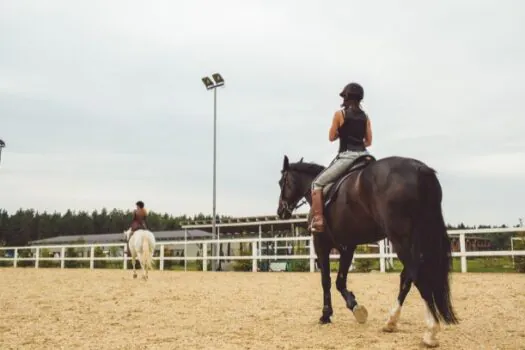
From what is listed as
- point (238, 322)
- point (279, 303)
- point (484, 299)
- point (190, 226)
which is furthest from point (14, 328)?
point (190, 226)

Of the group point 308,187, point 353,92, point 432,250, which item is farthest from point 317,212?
point 432,250

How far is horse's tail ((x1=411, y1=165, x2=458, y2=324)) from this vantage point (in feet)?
15.5

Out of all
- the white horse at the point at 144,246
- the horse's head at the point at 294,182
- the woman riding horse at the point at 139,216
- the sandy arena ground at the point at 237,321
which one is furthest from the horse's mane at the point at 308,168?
the white horse at the point at 144,246

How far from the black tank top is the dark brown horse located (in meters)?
0.27

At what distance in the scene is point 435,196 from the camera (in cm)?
493

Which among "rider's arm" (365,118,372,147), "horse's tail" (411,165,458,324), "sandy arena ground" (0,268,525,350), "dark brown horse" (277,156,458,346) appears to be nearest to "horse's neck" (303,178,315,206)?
"dark brown horse" (277,156,458,346)

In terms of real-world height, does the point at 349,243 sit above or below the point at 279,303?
above

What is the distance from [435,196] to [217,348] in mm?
2666

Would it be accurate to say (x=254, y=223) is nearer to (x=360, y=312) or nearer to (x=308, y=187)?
(x=308, y=187)

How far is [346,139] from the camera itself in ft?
20.9

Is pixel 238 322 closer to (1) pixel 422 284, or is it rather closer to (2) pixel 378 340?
(2) pixel 378 340

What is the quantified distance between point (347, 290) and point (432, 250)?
5.97ft

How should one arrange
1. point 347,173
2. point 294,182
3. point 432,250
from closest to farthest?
point 432,250 → point 347,173 → point 294,182

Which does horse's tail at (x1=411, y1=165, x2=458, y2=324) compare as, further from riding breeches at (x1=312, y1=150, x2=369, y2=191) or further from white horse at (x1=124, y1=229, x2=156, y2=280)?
white horse at (x1=124, y1=229, x2=156, y2=280)
